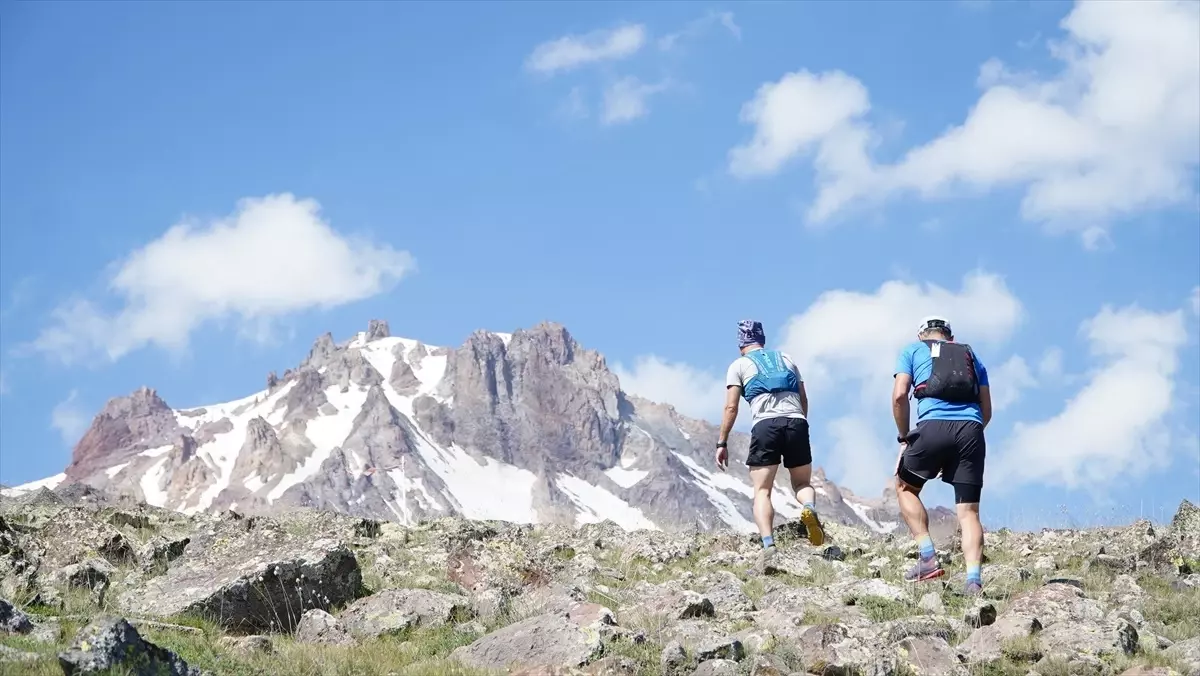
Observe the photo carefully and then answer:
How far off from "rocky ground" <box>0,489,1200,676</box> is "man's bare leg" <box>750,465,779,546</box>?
32 centimetres

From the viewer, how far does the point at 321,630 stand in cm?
866

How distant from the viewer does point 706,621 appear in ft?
28.0

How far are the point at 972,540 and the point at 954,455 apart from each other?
2.48 ft

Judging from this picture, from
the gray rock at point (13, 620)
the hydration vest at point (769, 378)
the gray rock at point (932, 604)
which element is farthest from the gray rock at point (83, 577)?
the hydration vest at point (769, 378)

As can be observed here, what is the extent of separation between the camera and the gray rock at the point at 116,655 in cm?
624

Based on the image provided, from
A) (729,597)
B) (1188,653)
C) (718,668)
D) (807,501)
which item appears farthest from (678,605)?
(807,501)

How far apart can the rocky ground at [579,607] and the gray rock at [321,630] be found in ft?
0.05

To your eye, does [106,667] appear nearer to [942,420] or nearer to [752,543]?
[942,420]

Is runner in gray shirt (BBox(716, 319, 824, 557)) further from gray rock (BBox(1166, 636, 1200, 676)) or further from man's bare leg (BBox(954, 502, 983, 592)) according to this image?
gray rock (BBox(1166, 636, 1200, 676))

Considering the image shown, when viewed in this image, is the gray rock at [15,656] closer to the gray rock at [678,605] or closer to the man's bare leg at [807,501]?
the gray rock at [678,605]

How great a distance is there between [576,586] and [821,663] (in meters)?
2.77

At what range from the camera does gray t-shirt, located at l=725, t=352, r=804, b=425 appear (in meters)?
12.9

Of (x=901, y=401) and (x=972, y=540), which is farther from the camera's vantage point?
(x=901, y=401)

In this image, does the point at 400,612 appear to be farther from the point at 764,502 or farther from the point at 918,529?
the point at 764,502
